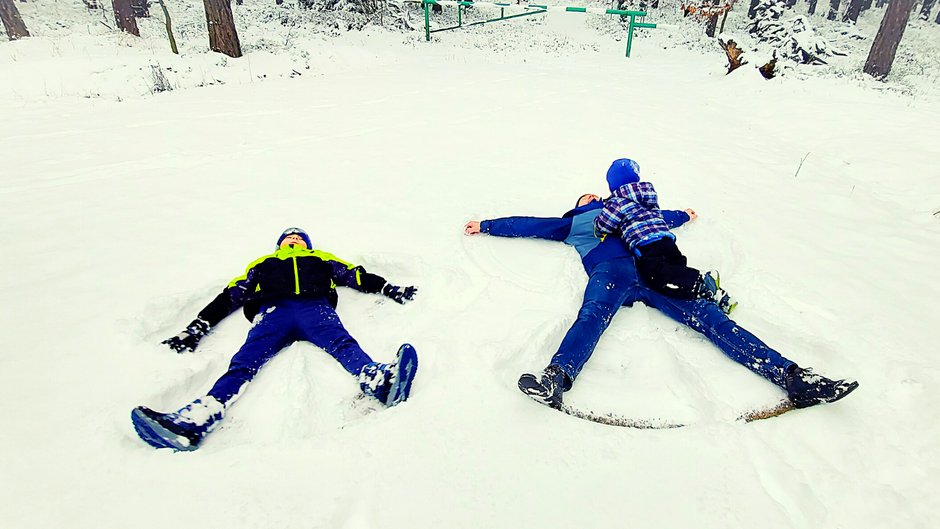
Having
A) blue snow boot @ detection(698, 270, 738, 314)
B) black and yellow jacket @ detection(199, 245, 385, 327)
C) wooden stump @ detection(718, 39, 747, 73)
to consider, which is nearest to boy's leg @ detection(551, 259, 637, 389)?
blue snow boot @ detection(698, 270, 738, 314)

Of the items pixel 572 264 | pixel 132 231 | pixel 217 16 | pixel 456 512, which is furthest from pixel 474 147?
pixel 217 16

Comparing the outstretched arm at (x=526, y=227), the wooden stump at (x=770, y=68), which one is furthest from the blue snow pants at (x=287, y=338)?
the wooden stump at (x=770, y=68)

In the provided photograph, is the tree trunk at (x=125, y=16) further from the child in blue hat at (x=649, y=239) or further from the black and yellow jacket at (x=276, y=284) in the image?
the child in blue hat at (x=649, y=239)

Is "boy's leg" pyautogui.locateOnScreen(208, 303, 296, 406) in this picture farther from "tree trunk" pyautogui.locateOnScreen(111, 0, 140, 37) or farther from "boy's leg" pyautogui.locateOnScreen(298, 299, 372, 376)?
"tree trunk" pyautogui.locateOnScreen(111, 0, 140, 37)

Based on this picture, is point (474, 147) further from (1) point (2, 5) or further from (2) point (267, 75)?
(1) point (2, 5)

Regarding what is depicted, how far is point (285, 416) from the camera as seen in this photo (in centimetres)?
233

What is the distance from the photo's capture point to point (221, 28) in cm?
1007

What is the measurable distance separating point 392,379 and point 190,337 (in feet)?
4.48

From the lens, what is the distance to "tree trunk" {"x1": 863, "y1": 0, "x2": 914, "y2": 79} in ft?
35.1

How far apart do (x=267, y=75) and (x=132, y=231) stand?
704 cm

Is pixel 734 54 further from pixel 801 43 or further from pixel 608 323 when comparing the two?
pixel 608 323

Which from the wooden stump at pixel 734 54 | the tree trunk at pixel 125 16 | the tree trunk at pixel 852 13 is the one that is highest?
the tree trunk at pixel 852 13

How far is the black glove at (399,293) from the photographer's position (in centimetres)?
320

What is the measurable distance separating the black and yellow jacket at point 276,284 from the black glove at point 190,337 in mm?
55
